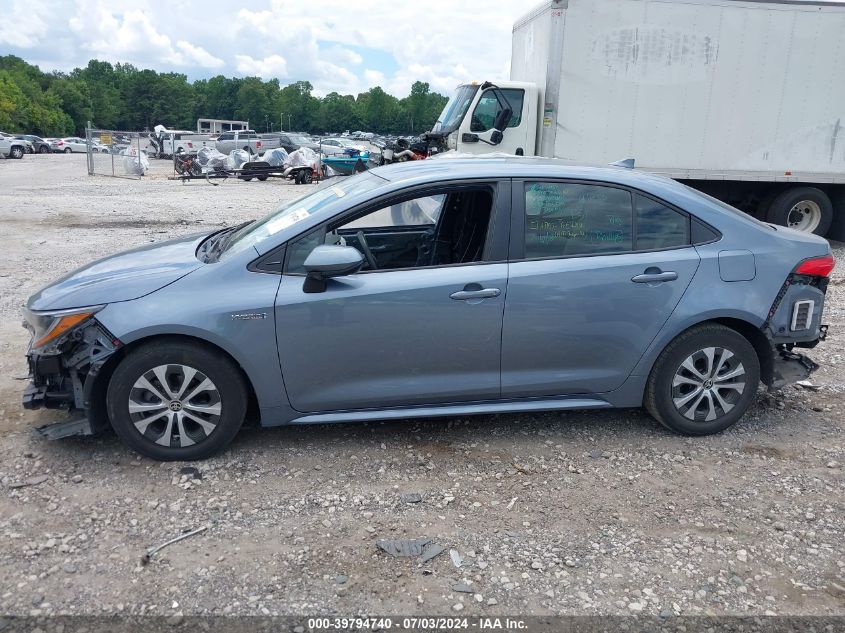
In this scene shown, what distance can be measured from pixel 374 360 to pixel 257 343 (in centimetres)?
65

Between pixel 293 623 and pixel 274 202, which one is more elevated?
pixel 274 202

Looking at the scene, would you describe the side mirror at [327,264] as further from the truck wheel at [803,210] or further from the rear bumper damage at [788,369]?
the truck wheel at [803,210]

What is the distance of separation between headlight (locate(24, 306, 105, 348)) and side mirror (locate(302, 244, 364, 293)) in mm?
1125

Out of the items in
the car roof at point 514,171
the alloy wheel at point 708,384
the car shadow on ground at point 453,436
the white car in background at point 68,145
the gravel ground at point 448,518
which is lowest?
Result: the gravel ground at point 448,518

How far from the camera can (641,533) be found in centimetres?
337

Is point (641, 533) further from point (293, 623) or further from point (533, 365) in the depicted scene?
point (293, 623)

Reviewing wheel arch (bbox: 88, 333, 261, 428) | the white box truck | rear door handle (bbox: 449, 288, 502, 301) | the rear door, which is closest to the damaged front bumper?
wheel arch (bbox: 88, 333, 261, 428)

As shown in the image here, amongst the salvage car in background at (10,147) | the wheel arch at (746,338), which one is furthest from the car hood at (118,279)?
the salvage car in background at (10,147)

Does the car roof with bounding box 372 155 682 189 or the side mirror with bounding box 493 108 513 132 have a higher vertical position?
the side mirror with bounding box 493 108 513 132

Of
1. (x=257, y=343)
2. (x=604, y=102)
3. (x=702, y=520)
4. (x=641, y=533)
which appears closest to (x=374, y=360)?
(x=257, y=343)

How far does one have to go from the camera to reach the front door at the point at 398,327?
3.81 m

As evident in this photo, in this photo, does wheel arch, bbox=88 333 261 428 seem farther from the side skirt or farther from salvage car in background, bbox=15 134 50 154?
salvage car in background, bbox=15 134 50 154

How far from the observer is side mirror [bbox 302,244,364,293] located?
3744 mm

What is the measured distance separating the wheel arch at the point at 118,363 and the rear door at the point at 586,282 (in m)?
1.54
